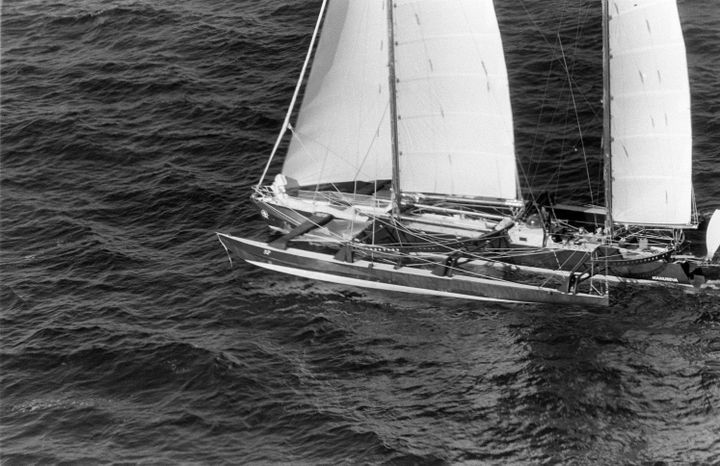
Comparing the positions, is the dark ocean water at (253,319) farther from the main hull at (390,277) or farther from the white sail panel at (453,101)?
the white sail panel at (453,101)

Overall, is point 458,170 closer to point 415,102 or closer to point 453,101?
point 453,101

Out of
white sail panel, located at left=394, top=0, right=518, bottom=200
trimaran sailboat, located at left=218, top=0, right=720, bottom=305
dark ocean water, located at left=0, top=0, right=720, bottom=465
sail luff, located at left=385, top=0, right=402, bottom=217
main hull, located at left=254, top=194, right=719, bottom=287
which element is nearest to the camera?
dark ocean water, located at left=0, top=0, right=720, bottom=465

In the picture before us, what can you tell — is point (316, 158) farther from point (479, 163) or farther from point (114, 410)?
point (114, 410)

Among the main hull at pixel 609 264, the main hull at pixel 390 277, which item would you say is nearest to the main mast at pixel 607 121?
the main hull at pixel 609 264

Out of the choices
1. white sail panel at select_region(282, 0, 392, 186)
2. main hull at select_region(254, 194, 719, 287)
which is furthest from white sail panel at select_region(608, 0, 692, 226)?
white sail panel at select_region(282, 0, 392, 186)

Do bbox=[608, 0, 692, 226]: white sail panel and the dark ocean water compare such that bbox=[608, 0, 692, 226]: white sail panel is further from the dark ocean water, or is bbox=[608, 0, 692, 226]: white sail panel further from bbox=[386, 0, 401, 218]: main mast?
bbox=[386, 0, 401, 218]: main mast

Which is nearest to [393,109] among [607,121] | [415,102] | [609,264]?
[415,102]
